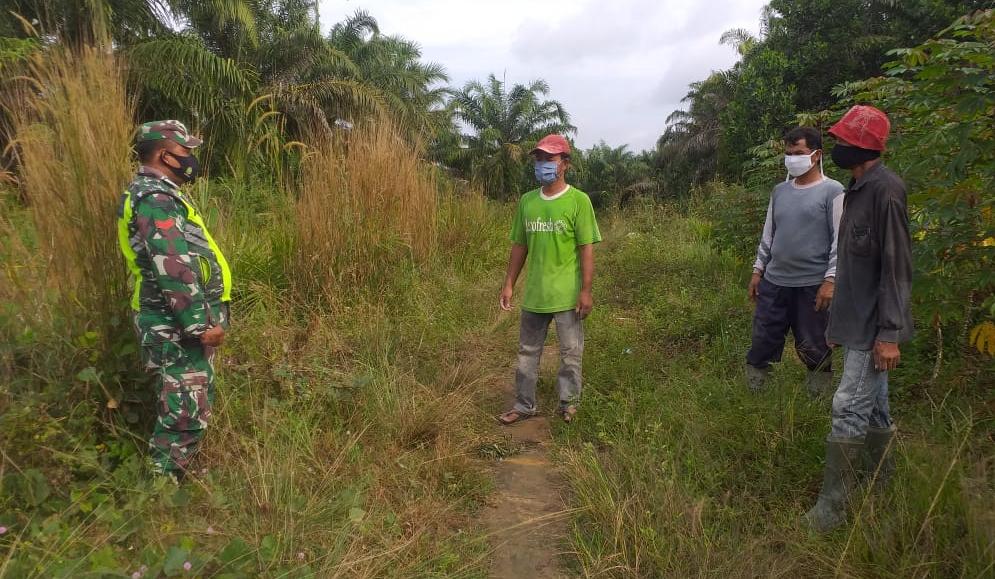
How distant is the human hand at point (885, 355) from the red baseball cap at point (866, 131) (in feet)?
2.42

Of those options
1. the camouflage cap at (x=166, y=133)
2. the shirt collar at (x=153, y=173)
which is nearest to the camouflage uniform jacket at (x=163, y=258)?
the shirt collar at (x=153, y=173)

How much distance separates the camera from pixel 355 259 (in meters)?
4.64

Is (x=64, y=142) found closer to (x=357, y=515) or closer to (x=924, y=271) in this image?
(x=357, y=515)

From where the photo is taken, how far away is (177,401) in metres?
2.35

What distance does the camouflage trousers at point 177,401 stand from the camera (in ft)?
7.70

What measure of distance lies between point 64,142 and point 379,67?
19.3m

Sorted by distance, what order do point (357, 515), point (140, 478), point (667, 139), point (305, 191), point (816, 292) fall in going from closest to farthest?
1. point (357, 515)
2. point (140, 478)
3. point (816, 292)
4. point (305, 191)
5. point (667, 139)

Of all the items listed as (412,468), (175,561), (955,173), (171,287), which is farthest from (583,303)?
(175,561)

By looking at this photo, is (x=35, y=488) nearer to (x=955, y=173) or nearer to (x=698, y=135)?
(x=955, y=173)

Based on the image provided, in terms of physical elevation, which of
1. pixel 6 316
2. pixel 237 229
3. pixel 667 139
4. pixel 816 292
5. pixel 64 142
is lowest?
pixel 816 292

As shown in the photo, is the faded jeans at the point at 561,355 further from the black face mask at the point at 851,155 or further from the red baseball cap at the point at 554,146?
the black face mask at the point at 851,155

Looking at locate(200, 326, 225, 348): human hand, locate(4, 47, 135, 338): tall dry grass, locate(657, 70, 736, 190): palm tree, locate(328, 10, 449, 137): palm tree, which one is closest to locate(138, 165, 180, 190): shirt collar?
locate(4, 47, 135, 338): tall dry grass

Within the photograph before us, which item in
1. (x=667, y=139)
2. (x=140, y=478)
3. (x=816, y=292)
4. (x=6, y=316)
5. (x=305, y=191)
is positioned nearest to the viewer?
(x=140, y=478)

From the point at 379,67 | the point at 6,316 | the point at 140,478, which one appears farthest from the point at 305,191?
the point at 379,67
